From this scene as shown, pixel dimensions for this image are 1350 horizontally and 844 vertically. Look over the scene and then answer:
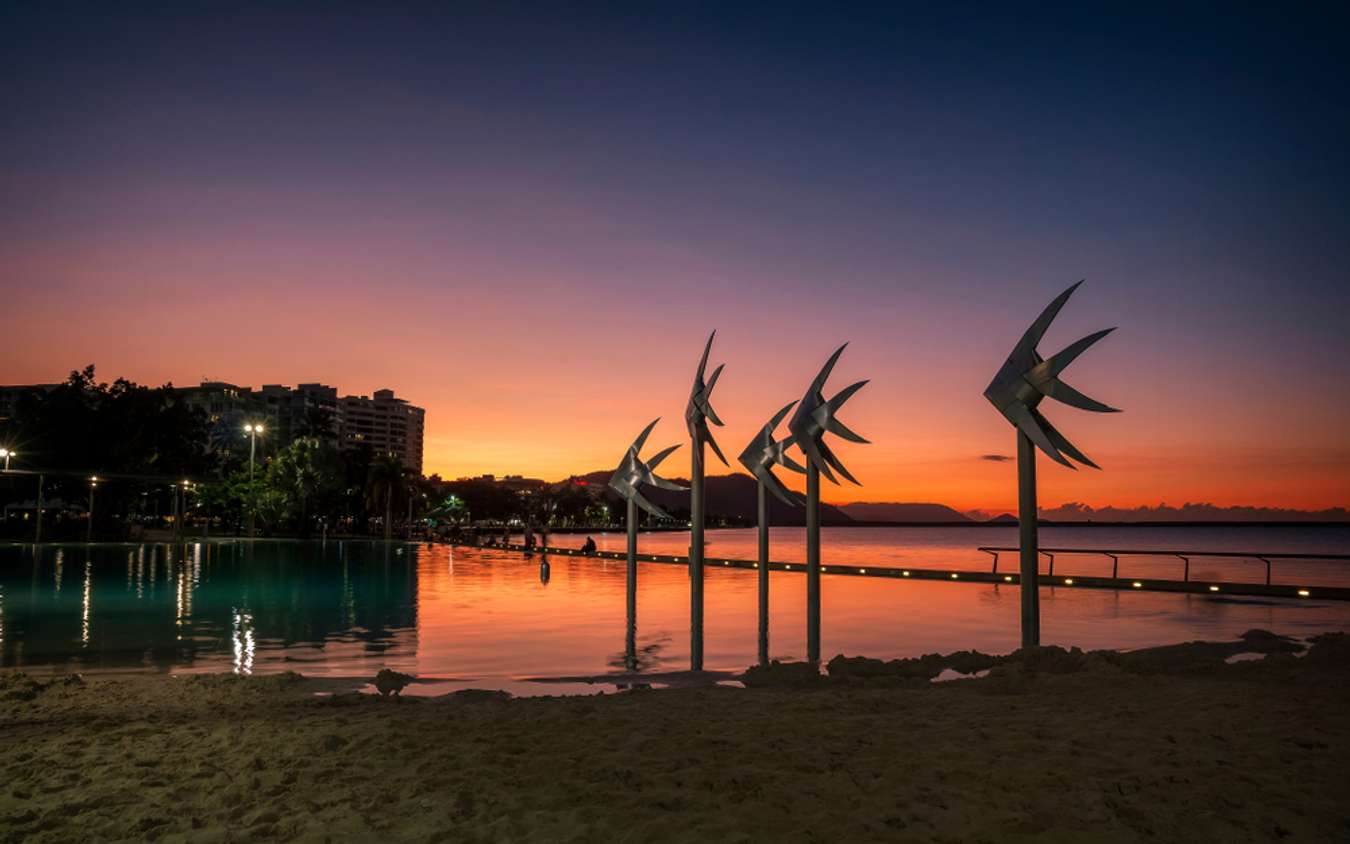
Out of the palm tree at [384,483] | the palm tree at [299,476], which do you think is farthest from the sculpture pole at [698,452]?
the palm tree at [384,483]

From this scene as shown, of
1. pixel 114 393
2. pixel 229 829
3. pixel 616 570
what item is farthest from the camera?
pixel 114 393

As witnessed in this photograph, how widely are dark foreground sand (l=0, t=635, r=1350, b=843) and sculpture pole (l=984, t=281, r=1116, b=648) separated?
8.47 ft

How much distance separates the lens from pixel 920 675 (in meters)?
14.5

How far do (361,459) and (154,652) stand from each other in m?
106

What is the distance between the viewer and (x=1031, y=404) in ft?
47.4

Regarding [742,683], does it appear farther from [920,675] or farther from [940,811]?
[940,811]

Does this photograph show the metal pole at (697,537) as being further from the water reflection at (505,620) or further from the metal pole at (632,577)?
the metal pole at (632,577)

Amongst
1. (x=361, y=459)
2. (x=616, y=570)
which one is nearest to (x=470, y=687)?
(x=616, y=570)

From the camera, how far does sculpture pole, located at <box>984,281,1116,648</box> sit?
1425 cm

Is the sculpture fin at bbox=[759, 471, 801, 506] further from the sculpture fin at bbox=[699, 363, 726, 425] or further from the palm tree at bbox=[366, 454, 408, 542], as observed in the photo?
the palm tree at bbox=[366, 454, 408, 542]

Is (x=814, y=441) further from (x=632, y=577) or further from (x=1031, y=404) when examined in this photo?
(x=632, y=577)

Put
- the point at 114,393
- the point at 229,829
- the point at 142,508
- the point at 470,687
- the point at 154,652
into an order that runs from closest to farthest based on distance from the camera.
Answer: the point at 229,829 < the point at 470,687 < the point at 154,652 < the point at 114,393 < the point at 142,508

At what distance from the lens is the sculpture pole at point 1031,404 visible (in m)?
14.2

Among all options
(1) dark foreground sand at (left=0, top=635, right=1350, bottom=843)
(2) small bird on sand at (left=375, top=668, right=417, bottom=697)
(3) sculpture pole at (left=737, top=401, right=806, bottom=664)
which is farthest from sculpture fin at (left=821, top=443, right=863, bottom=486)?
(2) small bird on sand at (left=375, top=668, right=417, bottom=697)
